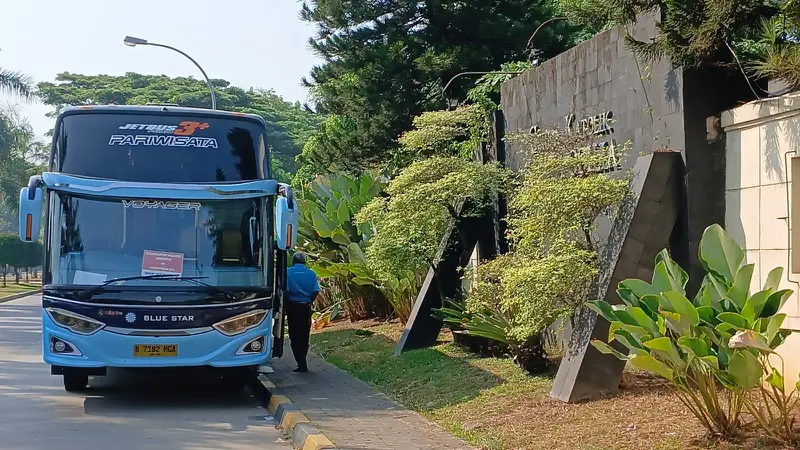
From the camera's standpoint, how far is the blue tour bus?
399 inches

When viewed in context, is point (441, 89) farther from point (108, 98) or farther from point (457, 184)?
point (108, 98)

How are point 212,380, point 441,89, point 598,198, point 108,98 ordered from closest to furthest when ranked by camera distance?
point 598,198
point 212,380
point 441,89
point 108,98

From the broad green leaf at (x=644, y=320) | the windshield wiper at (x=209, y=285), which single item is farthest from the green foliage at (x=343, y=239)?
the broad green leaf at (x=644, y=320)

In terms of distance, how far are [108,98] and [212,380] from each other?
167ft

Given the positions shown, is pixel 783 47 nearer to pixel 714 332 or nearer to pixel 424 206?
pixel 714 332

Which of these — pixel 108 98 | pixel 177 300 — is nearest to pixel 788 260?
pixel 177 300

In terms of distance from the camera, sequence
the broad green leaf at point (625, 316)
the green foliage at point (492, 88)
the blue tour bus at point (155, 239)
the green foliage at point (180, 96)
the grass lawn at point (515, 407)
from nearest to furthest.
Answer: the broad green leaf at point (625, 316) → the grass lawn at point (515, 407) → the blue tour bus at point (155, 239) → the green foliage at point (492, 88) → the green foliage at point (180, 96)

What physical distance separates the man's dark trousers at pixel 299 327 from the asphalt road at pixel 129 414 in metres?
0.94

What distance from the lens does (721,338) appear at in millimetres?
6426

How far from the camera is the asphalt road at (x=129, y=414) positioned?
866cm

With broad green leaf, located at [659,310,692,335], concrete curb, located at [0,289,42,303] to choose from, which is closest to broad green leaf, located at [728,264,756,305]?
broad green leaf, located at [659,310,692,335]

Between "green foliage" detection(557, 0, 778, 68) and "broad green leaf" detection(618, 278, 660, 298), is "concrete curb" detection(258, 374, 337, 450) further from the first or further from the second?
"green foliage" detection(557, 0, 778, 68)

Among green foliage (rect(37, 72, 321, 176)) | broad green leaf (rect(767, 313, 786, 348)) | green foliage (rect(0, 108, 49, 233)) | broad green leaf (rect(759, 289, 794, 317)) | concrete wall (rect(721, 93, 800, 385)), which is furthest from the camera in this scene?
green foliage (rect(37, 72, 321, 176))

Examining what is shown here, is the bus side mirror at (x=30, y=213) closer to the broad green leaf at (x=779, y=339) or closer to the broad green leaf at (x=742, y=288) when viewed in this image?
the broad green leaf at (x=742, y=288)
